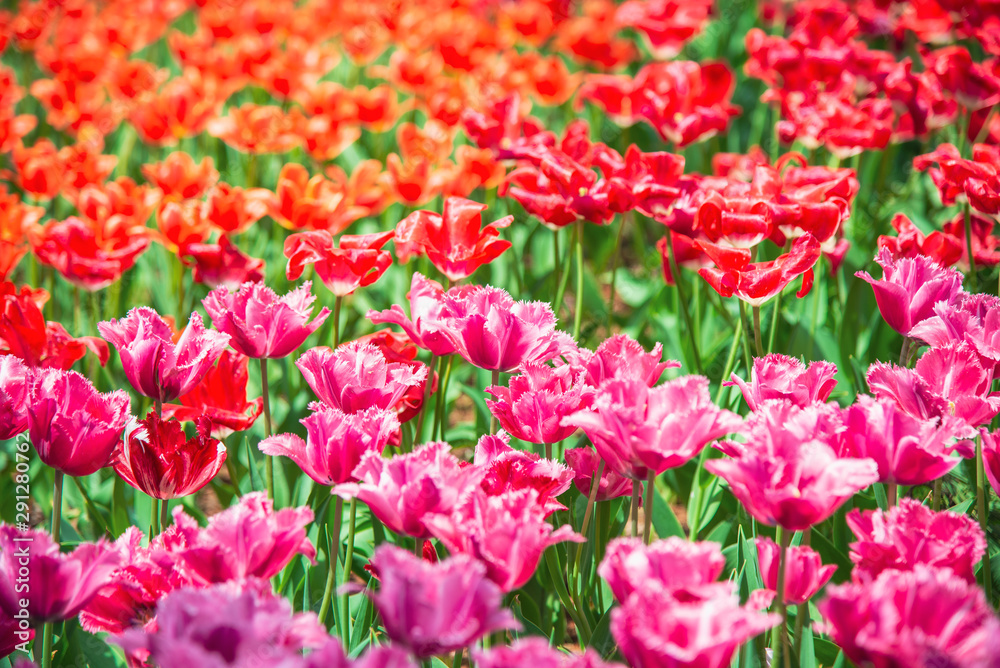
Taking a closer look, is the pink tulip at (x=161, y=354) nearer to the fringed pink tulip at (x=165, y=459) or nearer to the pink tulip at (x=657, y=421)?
the fringed pink tulip at (x=165, y=459)

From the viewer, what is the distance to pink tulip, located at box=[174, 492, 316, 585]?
3.16ft

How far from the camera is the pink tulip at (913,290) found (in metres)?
1.41

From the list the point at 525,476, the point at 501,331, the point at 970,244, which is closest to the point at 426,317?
the point at 501,331

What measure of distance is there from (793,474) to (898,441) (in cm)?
19

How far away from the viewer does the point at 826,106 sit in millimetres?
2379

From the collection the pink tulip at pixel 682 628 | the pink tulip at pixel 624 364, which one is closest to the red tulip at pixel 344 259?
the pink tulip at pixel 624 364

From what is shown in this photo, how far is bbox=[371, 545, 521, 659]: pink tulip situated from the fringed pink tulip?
0.57 meters

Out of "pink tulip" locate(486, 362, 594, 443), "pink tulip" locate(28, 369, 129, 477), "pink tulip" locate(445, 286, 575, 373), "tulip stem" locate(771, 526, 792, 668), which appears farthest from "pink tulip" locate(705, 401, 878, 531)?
"pink tulip" locate(28, 369, 129, 477)

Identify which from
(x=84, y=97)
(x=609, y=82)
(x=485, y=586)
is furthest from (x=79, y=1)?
(x=485, y=586)

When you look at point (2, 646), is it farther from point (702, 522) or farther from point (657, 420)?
point (702, 522)

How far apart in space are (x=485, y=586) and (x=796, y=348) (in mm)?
1501

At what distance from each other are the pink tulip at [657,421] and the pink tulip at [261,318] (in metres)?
0.56

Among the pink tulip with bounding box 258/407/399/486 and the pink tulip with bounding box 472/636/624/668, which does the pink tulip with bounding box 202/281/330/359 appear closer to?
the pink tulip with bounding box 258/407/399/486

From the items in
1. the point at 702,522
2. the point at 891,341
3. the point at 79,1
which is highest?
the point at 79,1
